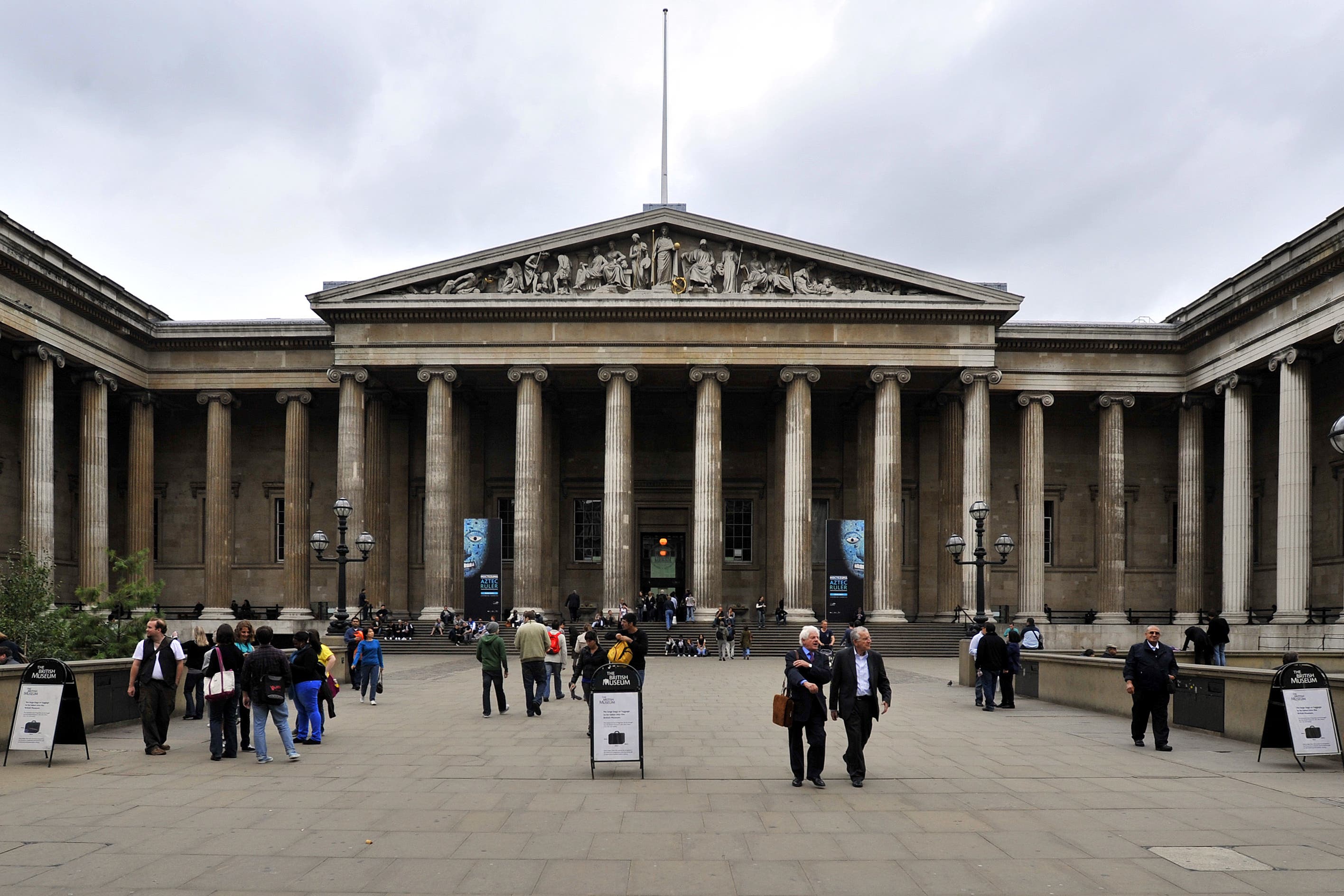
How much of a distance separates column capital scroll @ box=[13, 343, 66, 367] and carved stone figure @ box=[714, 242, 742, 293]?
22.9 metres

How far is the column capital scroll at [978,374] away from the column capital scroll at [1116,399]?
5392mm

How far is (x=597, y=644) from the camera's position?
A: 57.3ft

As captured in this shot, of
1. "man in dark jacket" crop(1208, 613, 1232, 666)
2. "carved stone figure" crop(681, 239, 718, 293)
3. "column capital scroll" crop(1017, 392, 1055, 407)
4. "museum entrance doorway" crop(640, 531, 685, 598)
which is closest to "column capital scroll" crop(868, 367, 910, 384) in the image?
"column capital scroll" crop(1017, 392, 1055, 407)

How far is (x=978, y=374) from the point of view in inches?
1566

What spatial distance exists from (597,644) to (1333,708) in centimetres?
1025

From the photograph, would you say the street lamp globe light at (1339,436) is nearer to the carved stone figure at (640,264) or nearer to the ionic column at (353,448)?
the carved stone figure at (640,264)

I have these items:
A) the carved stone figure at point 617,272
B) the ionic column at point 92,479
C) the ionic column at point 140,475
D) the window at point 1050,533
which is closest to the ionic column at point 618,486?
the carved stone figure at point 617,272

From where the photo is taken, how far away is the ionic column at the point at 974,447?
39625mm

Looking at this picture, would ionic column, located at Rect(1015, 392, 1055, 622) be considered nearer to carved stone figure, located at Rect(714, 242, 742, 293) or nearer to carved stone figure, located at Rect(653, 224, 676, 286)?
carved stone figure, located at Rect(714, 242, 742, 293)

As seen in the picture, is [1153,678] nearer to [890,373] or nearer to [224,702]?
[224,702]

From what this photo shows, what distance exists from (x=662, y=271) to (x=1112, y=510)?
19.8 meters

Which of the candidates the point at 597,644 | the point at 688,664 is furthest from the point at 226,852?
the point at 688,664

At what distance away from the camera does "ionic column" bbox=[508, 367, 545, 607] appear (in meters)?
39.2

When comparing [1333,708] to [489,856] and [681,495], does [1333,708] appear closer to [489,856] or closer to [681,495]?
[489,856]
